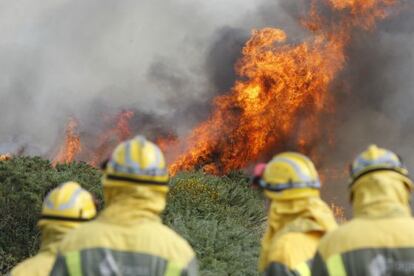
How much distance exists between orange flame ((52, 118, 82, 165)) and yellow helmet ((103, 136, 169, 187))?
21056 mm

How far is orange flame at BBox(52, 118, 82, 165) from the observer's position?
2438 centimetres

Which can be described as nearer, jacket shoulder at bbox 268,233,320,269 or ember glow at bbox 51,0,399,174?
jacket shoulder at bbox 268,233,320,269

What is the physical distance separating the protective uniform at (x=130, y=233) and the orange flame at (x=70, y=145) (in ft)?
69.1

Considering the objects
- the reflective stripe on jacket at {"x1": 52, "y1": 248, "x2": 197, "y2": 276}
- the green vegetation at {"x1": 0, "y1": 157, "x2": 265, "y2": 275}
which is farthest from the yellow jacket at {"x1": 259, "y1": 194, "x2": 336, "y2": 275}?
the green vegetation at {"x1": 0, "y1": 157, "x2": 265, "y2": 275}

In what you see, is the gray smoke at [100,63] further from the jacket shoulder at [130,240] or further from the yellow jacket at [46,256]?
the jacket shoulder at [130,240]

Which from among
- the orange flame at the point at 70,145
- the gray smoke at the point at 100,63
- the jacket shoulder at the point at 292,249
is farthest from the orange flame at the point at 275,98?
the jacket shoulder at the point at 292,249

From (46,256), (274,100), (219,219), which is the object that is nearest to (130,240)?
(46,256)

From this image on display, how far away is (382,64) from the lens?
2302 cm

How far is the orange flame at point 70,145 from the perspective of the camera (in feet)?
80.0

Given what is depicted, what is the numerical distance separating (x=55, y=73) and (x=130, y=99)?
132 inches

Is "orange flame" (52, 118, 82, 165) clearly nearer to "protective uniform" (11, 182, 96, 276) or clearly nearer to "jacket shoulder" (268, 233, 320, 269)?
"protective uniform" (11, 182, 96, 276)

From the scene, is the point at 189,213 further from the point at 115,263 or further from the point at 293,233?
the point at 115,263

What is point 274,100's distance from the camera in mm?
22703

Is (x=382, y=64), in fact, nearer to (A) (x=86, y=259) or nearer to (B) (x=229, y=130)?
(B) (x=229, y=130)
